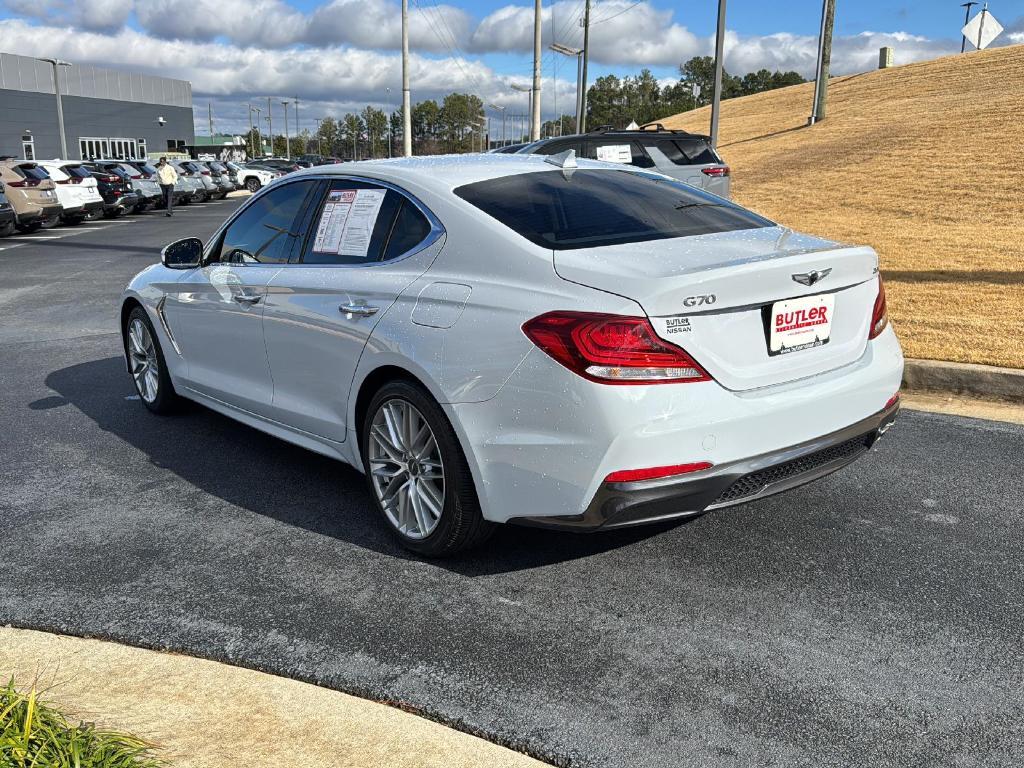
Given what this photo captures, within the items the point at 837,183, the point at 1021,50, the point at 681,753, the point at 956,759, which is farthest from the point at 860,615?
the point at 1021,50

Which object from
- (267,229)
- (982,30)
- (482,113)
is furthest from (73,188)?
(482,113)

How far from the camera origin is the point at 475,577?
3818 millimetres

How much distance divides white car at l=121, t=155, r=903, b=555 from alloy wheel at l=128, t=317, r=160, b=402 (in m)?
1.60

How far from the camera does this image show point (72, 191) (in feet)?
82.3

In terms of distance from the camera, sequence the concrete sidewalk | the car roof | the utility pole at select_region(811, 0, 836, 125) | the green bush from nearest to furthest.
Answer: the green bush, the concrete sidewalk, the car roof, the utility pole at select_region(811, 0, 836, 125)

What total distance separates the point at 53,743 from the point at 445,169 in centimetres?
283

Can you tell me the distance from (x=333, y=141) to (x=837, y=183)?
158611 millimetres

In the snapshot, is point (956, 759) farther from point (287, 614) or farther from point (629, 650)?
point (287, 614)

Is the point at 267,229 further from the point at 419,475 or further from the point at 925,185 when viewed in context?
the point at 925,185

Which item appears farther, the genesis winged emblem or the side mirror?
the side mirror

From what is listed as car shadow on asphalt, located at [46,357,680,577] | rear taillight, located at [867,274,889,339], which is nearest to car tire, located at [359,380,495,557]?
car shadow on asphalt, located at [46,357,680,577]

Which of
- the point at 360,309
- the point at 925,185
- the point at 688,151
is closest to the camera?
the point at 360,309

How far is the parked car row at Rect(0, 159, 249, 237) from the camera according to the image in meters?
22.2

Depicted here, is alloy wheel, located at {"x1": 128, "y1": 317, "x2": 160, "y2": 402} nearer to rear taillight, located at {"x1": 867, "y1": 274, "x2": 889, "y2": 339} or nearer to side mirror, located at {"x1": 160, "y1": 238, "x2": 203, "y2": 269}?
side mirror, located at {"x1": 160, "y1": 238, "x2": 203, "y2": 269}
